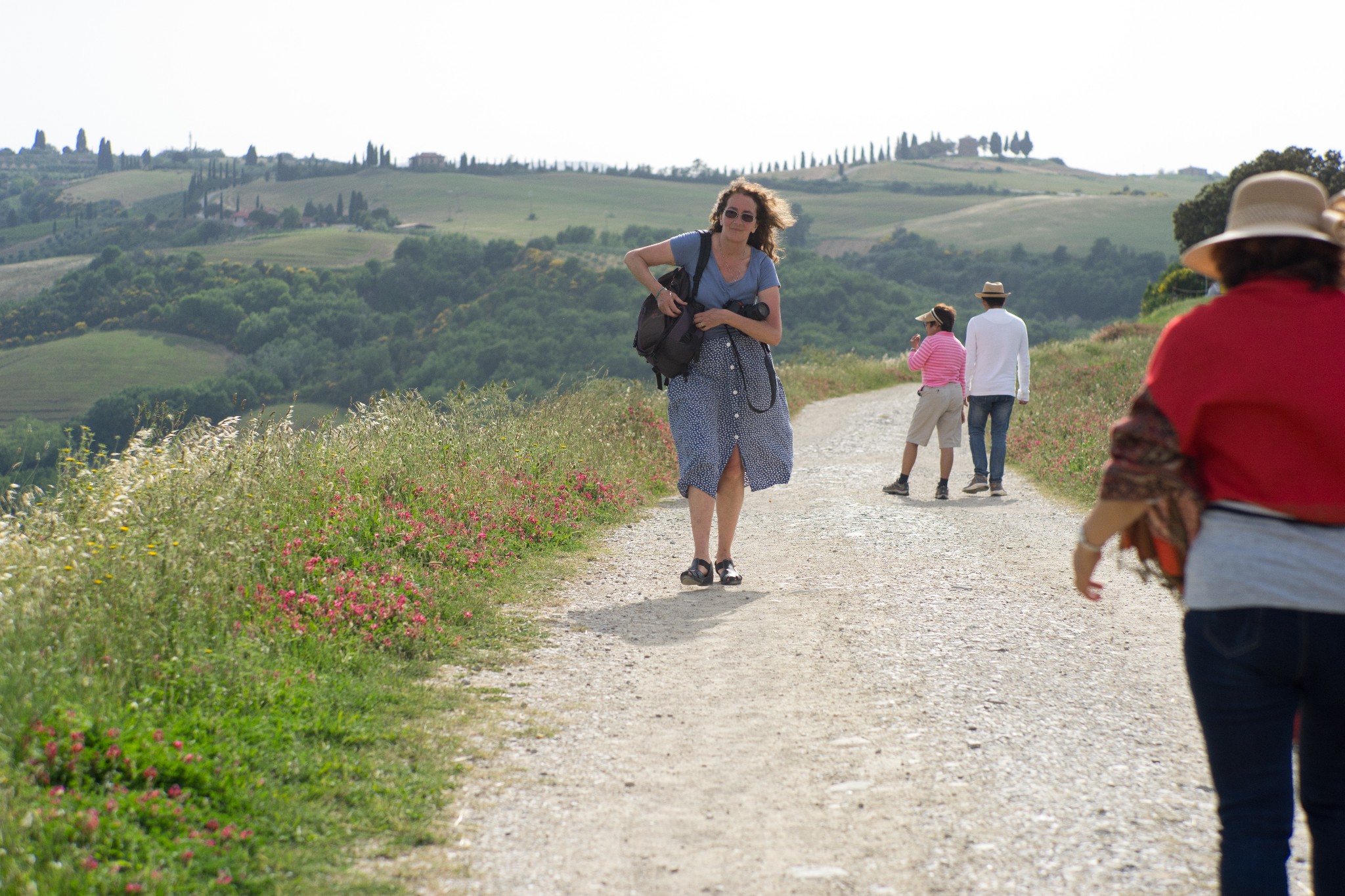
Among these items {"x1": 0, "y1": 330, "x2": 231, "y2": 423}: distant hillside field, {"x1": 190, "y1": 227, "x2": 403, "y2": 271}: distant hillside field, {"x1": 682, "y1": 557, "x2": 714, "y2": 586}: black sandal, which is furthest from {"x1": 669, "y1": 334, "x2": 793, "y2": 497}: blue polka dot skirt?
{"x1": 190, "y1": 227, "x2": 403, "y2": 271}: distant hillside field

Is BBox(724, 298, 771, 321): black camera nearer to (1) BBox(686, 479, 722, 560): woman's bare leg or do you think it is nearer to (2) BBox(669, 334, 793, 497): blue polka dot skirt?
(2) BBox(669, 334, 793, 497): blue polka dot skirt

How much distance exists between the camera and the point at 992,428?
33.7 ft

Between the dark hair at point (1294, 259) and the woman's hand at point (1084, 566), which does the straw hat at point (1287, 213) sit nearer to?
the dark hair at point (1294, 259)

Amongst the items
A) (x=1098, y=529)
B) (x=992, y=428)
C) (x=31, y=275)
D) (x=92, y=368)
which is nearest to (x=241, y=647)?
(x=1098, y=529)

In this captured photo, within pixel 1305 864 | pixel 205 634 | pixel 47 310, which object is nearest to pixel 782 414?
pixel 205 634

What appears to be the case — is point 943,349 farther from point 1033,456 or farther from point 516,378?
point 516,378

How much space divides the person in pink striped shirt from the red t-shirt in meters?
8.49

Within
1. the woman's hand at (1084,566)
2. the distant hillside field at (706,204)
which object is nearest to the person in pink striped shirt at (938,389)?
the woman's hand at (1084,566)

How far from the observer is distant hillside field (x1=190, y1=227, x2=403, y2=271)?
114812 mm

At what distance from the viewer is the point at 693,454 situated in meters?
6.06

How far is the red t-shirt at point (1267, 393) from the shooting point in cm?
193

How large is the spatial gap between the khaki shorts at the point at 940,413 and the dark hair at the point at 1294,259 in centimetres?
852

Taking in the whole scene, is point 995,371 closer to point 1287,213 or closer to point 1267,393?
point 1287,213

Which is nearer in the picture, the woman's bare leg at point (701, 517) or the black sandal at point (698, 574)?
the woman's bare leg at point (701, 517)
